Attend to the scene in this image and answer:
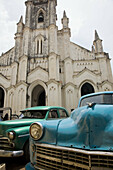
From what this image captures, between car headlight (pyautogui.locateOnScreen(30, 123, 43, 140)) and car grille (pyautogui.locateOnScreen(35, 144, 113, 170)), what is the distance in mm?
152

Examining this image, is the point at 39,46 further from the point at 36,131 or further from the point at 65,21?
the point at 36,131

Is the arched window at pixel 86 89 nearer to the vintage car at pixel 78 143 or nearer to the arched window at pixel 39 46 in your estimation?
the arched window at pixel 39 46

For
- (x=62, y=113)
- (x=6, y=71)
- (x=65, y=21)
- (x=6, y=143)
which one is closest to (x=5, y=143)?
(x=6, y=143)

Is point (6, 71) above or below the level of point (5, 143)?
above

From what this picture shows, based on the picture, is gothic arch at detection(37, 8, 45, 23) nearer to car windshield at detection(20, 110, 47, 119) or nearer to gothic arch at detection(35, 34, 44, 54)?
gothic arch at detection(35, 34, 44, 54)

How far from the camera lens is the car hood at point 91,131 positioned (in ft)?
4.85

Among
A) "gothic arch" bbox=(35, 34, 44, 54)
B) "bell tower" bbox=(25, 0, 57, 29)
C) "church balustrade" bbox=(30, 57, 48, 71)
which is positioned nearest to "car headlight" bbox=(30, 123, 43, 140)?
"church balustrade" bbox=(30, 57, 48, 71)

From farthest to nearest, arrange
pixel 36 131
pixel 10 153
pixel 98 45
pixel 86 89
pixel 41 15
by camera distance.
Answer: pixel 41 15 < pixel 86 89 < pixel 98 45 < pixel 10 153 < pixel 36 131

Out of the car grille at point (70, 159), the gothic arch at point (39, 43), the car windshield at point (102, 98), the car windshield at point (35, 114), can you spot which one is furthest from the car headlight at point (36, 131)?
the gothic arch at point (39, 43)

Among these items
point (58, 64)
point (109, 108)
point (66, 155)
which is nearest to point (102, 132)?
point (109, 108)

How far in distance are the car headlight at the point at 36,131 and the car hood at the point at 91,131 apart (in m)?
0.39

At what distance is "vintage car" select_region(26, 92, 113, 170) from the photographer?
55.0 inches

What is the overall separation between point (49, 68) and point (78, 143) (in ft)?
40.6

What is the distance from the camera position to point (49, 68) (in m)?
13.6
